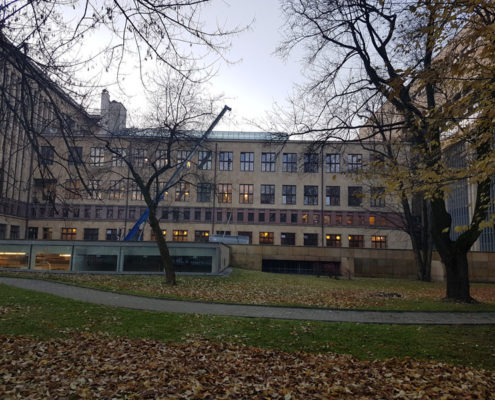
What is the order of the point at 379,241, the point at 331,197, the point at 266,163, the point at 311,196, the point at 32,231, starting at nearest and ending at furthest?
the point at 32,231
the point at 379,241
the point at 331,197
the point at 311,196
the point at 266,163

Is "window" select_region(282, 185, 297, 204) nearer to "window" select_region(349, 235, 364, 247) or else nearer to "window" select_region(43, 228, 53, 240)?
"window" select_region(349, 235, 364, 247)

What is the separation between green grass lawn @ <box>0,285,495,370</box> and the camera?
9039mm

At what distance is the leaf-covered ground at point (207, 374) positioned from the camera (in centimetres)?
619

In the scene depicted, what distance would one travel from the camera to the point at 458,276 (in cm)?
1571

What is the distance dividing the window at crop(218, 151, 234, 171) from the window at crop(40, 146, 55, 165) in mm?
48350

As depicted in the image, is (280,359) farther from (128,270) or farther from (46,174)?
(128,270)

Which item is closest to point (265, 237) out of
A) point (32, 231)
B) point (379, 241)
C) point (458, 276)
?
point (379, 241)

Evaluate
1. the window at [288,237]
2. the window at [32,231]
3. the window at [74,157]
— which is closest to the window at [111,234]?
the window at [32,231]

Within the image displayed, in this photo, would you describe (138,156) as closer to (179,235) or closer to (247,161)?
(179,235)

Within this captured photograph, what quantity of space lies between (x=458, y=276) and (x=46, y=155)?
50.8 feet

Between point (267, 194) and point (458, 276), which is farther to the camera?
point (267, 194)

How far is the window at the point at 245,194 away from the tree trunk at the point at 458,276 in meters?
40.5

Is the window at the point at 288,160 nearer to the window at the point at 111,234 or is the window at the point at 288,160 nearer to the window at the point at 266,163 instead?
the window at the point at 266,163

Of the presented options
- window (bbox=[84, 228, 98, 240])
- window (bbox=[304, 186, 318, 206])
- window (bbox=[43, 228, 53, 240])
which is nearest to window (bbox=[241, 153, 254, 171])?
window (bbox=[304, 186, 318, 206])
